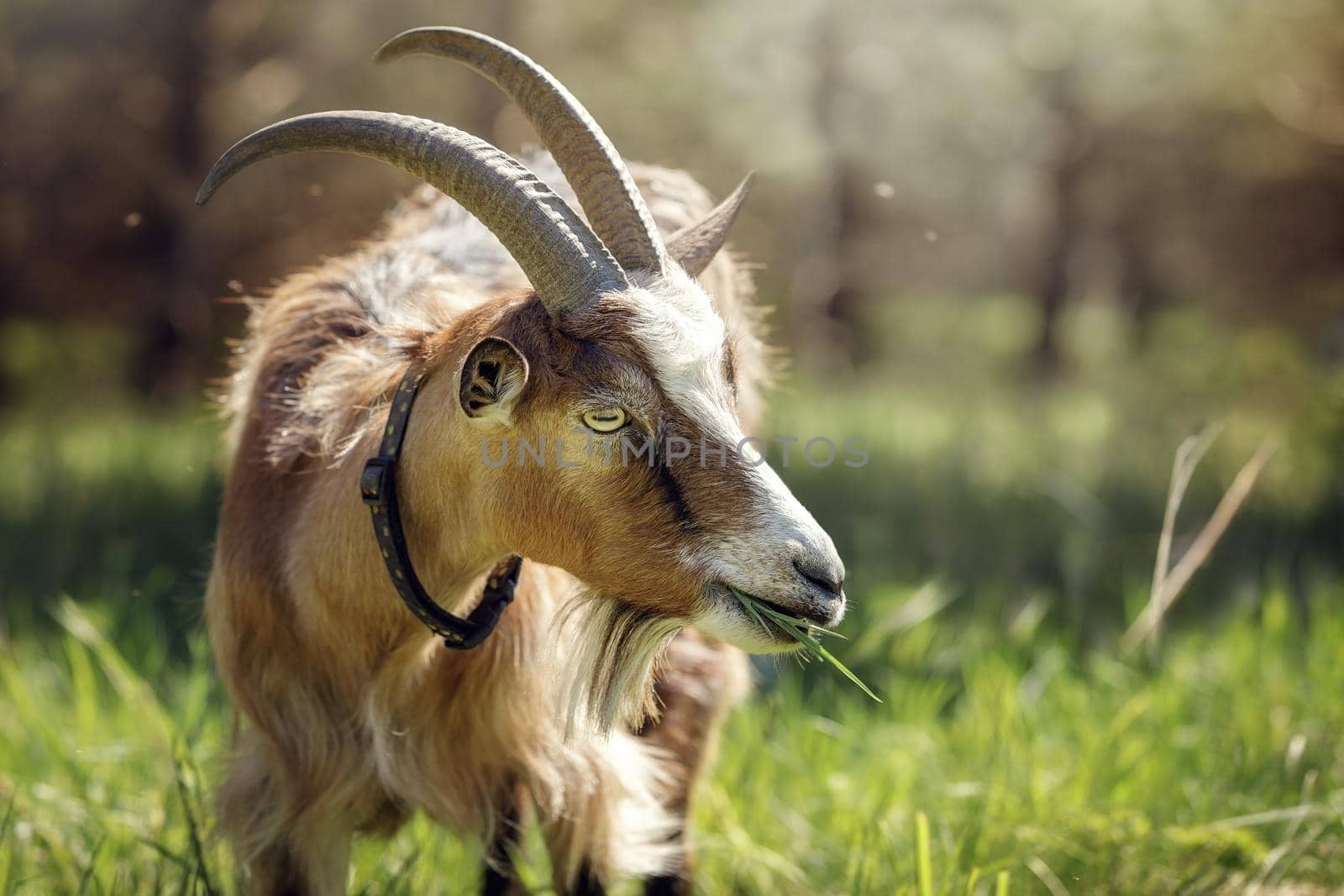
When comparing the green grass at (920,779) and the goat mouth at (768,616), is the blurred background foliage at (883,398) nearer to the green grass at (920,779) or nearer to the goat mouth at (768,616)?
the green grass at (920,779)

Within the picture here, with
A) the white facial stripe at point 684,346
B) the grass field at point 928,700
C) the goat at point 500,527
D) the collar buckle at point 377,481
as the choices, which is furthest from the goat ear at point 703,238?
the grass field at point 928,700

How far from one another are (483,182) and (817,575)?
35.2 inches

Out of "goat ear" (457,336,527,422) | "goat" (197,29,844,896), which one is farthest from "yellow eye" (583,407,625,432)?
"goat ear" (457,336,527,422)

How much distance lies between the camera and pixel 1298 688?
3.95 m

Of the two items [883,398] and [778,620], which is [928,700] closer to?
[778,620]

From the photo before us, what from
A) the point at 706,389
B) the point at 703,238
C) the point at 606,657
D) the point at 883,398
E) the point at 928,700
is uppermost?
the point at 703,238

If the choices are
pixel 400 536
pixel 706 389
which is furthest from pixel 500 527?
pixel 706 389

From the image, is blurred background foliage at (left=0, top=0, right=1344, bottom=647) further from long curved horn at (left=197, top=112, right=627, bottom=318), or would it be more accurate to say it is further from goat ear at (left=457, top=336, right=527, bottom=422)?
goat ear at (left=457, top=336, right=527, bottom=422)

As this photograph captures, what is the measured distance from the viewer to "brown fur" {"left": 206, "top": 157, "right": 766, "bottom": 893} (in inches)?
81.0

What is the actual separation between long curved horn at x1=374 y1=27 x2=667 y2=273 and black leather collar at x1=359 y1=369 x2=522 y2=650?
476mm

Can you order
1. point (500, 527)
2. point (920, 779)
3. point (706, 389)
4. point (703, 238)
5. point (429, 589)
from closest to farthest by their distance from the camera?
point (706, 389) < point (500, 527) < point (429, 589) < point (703, 238) < point (920, 779)

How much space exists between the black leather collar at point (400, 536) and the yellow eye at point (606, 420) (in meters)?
0.45

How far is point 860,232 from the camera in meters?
15.8

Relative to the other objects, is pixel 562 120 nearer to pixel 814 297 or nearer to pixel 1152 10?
pixel 1152 10
